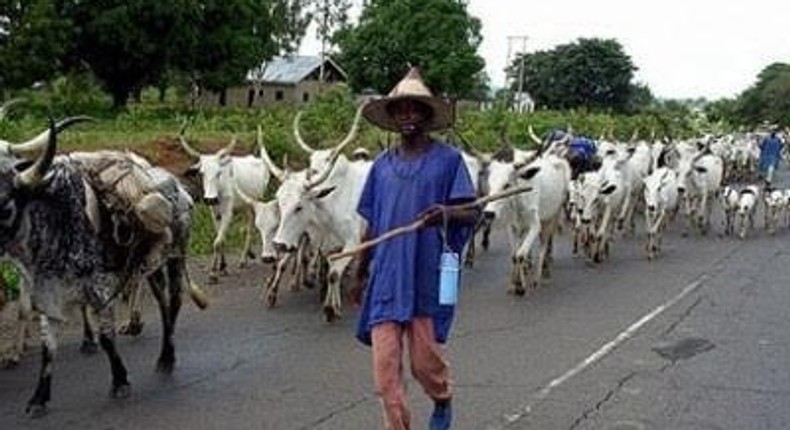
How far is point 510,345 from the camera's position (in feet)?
34.9

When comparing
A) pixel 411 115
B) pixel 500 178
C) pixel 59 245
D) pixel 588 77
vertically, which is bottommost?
pixel 59 245

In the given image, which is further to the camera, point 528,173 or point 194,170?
point 194,170

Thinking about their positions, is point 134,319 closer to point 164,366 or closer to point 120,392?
point 164,366

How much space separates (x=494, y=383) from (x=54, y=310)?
11.1ft

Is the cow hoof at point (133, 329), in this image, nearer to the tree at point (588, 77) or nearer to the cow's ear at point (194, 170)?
the cow's ear at point (194, 170)

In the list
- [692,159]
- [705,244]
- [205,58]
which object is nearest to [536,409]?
[705,244]

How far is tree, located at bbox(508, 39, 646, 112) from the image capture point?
237ft

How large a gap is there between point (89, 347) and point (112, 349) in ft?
5.50

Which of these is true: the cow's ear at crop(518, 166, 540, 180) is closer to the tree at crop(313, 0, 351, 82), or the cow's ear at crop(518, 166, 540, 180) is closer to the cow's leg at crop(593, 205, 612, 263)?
the cow's leg at crop(593, 205, 612, 263)

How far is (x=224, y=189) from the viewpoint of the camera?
15.2 meters

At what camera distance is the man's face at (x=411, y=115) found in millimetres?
6418


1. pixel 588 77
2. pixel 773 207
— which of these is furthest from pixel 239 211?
pixel 588 77

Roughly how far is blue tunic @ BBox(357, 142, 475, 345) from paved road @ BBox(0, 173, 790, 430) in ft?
5.66

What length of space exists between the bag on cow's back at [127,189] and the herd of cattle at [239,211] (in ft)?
0.04
